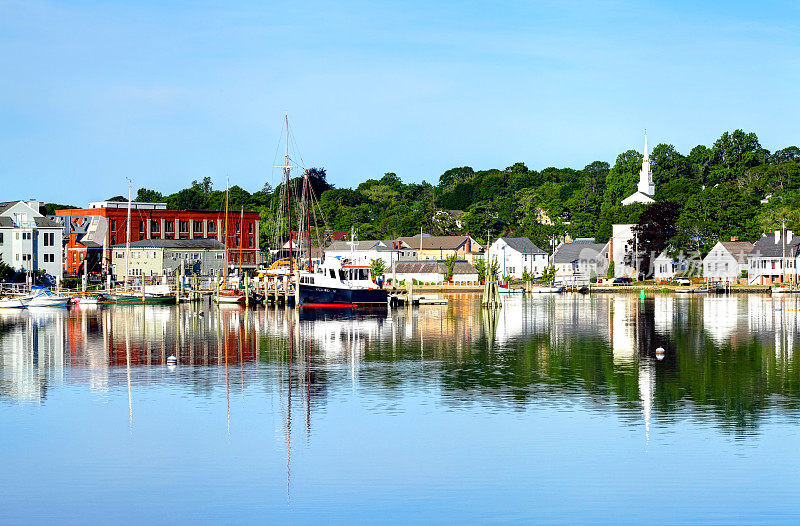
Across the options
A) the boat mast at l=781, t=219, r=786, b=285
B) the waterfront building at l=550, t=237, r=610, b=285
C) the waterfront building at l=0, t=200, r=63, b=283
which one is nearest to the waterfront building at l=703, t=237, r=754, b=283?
the boat mast at l=781, t=219, r=786, b=285

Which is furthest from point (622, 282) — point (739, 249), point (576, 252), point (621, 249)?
point (576, 252)

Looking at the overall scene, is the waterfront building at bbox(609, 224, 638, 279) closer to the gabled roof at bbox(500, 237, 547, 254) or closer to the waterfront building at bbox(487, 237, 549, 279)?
the waterfront building at bbox(487, 237, 549, 279)

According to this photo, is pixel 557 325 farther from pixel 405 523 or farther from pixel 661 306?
pixel 405 523

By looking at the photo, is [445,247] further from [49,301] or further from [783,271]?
[49,301]

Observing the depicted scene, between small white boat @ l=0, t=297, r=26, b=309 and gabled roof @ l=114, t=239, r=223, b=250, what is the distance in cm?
5169

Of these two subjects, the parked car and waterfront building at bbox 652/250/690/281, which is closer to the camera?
the parked car

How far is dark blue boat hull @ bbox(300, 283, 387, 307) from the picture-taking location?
98.9 metres

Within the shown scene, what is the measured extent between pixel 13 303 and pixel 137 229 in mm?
66901

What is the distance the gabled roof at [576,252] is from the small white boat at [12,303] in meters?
109

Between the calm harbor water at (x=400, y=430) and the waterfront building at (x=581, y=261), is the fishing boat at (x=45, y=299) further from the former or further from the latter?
the waterfront building at (x=581, y=261)

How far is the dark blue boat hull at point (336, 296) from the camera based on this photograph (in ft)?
324

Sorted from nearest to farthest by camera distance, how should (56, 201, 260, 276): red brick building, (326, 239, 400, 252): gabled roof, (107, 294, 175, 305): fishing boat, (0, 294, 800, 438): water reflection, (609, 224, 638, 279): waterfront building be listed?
(0, 294, 800, 438): water reflection < (107, 294, 175, 305): fishing boat < (56, 201, 260, 276): red brick building < (609, 224, 638, 279): waterfront building < (326, 239, 400, 252): gabled roof

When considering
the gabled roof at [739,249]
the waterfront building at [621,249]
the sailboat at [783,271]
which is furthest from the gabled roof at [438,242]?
the sailboat at [783,271]

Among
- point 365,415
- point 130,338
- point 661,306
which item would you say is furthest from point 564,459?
point 661,306
